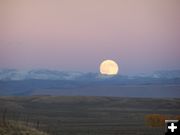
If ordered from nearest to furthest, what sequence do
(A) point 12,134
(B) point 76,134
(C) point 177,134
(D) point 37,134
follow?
1. (C) point 177,134
2. (A) point 12,134
3. (D) point 37,134
4. (B) point 76,134

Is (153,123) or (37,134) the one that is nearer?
(37,134)

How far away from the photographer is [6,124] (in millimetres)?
55062

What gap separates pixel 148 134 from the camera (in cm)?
9888

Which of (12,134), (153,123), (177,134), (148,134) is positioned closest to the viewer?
(177,134)

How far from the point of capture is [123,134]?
101125 millimetres

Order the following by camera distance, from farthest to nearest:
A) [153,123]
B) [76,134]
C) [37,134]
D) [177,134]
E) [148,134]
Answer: [153,123] → [148,134] → [76,134] → [37,134] → [177,134]

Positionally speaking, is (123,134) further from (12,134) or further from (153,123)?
(12,134)

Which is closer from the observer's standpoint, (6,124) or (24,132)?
(24,132)

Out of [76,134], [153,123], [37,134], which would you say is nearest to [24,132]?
[37,134]

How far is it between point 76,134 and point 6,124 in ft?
126

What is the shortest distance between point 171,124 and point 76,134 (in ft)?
213

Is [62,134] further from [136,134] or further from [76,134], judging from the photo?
[136,134]

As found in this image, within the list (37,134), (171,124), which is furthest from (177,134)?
(37,134)

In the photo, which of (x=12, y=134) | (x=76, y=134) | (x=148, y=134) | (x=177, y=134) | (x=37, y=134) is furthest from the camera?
(x=148, y=134)
